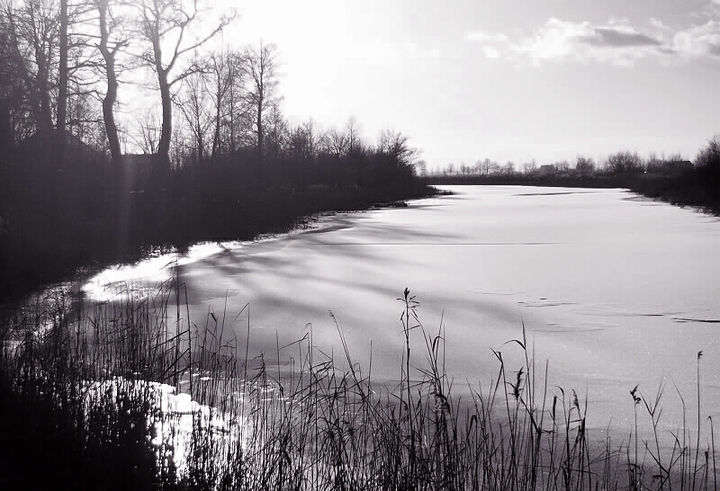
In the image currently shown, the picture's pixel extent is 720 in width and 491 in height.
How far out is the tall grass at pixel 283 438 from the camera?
10.7 ft

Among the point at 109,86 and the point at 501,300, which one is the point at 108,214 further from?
the point at 501,300

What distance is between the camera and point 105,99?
16.9 meters

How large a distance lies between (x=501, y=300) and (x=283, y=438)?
215 inches

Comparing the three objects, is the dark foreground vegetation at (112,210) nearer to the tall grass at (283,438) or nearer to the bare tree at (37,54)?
the bare tree at (37,54)

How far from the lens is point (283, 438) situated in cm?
354

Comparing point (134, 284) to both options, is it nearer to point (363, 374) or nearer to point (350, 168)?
point (363, 374)

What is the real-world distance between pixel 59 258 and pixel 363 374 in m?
7.78

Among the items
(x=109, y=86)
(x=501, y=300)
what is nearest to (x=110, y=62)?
(x=109, y=86)

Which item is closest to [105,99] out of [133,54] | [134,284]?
[133,54]

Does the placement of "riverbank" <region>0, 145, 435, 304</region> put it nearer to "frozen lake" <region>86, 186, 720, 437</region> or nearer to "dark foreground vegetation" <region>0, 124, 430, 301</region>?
"dark foreground vegetation" <region>0, 124, 430, 301</region>

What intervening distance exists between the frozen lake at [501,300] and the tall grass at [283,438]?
48 centimetres

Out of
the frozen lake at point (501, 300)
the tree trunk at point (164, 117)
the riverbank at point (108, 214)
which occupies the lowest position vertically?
the frozen lake at point (501, 300)

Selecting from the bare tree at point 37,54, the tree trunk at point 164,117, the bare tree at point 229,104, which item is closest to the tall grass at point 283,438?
the bare tree at point 37,54

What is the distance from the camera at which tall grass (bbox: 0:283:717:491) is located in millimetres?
3250
